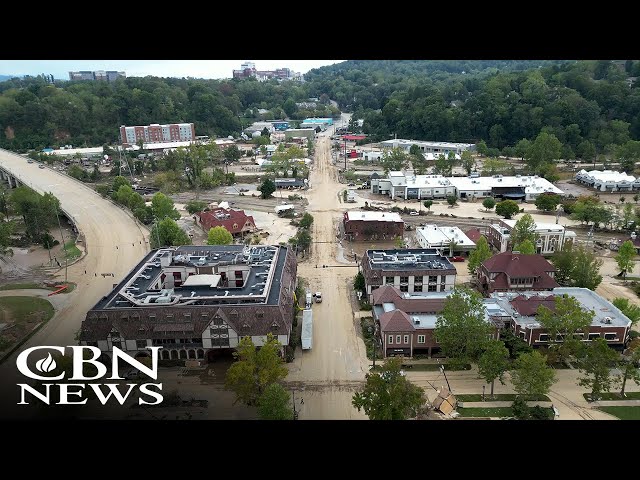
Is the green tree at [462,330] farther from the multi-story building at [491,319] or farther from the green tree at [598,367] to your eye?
the green tree at [598,367]

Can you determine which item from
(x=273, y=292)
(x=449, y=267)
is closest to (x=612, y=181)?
(x=449, y=267)

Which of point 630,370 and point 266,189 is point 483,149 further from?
point 630,370

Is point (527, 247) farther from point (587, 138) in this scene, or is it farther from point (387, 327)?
point (587, 138)

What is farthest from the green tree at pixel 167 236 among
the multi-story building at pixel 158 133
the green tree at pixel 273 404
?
the multi-story building at pixel 158 133

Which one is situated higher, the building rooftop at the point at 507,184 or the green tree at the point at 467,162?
the green tree at the point at 467,162

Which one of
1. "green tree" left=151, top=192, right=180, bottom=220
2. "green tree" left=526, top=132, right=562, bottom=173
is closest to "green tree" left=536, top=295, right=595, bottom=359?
"green tree" left=151, top=192, right=180, bottom=220

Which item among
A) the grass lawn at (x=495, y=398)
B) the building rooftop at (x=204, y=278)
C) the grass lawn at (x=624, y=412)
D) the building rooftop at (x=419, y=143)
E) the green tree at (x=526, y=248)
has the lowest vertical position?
the grass lawn at (x=624, y=412)

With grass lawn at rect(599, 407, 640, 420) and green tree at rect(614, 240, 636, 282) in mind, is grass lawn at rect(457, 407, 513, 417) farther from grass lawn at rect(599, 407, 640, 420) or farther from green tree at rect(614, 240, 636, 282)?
green tree at rect(614, 240, 636, 282)
